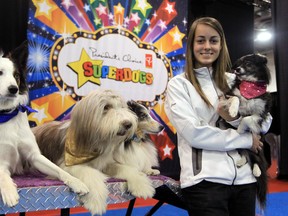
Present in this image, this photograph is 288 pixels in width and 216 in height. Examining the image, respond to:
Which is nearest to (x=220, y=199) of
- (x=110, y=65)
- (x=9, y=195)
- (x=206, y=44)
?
(x=206, y=44)

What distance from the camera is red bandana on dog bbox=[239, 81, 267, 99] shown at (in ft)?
7.96

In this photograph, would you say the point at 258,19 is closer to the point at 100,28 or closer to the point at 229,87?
the point at 100,28

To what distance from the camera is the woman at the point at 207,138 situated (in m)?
1.98

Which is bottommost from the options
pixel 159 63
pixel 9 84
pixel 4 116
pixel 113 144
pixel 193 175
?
pixel 193 175

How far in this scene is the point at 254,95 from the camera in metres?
2.43

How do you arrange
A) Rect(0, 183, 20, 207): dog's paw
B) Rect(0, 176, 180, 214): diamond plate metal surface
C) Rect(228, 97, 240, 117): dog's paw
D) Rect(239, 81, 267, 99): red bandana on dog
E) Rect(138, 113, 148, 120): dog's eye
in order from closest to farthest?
Rect(0, 183, 20, 207): dog's paw
Rect(0, 176, 180, 214): diamond plate metal surface
Rect(228, 97, 240, 117): dog's paw
Rect(239, 81, 267, 99): red bandana on dog
Rect(138, 113, 148, 120): dog's eye

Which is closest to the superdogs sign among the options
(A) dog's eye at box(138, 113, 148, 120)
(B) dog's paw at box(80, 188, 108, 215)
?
(A) dog's eye at box(138, 113, 148, 120)

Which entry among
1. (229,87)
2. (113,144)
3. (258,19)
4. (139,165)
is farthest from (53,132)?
(258,19)

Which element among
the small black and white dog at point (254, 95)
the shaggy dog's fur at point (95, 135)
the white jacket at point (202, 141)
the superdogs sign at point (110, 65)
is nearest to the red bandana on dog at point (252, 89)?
the small black and white dog at point (254, 95)

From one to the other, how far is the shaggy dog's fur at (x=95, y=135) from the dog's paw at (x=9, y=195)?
0.37 metres

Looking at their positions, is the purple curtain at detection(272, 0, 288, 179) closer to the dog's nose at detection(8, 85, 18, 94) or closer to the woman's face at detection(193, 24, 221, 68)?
the woman's face at detection(193, 24, 221, 68)

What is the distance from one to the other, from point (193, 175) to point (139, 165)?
0.44 meters

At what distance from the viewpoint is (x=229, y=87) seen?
2418mm

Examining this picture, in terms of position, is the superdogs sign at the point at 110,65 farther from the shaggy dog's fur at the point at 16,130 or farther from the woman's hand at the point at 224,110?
the woman's hand at the point at 224,110
